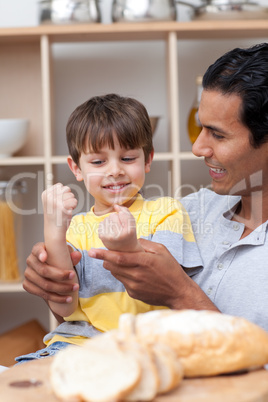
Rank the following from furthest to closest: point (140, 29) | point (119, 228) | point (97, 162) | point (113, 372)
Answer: point (140, 29), point (97, 162), point (119, 228), point (113, 372)

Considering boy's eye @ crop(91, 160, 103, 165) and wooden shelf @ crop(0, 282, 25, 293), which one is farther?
wooden shelf @ crop(0, 282, 25, 293)

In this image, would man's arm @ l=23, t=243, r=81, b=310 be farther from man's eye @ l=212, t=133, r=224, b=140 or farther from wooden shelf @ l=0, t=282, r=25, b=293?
wooden shelf @ l=0, t=282, r=25, b=293

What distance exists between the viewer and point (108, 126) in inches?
55.6

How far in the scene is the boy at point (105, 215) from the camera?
1.32 m

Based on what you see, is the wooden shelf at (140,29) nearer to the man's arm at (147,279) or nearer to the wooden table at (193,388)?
the man's arm at (147,279)

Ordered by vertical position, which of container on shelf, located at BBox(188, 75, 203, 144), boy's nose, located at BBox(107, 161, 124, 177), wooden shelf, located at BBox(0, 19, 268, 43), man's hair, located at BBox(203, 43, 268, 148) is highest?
wooden shelf, located at BBox(0, 19, 268, 43)

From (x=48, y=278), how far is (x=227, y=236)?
455 mm

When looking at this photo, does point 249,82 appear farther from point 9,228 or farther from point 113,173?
point 9,228

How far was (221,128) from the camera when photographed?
4.42ft

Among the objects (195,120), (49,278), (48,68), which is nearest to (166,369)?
(49,278)

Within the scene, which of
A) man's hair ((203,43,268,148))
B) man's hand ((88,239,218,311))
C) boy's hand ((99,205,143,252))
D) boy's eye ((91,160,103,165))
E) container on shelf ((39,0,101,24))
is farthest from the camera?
container on shelf ((39,0,101,24))

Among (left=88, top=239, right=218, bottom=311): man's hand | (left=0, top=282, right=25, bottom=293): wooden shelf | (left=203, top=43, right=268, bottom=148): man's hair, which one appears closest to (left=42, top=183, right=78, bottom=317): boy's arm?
(left=88, top=239, right=218, bottom=311): man's hand

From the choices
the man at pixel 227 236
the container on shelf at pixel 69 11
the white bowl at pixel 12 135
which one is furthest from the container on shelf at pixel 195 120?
the man at pixel 227 236

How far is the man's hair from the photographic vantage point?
4.30 ft
